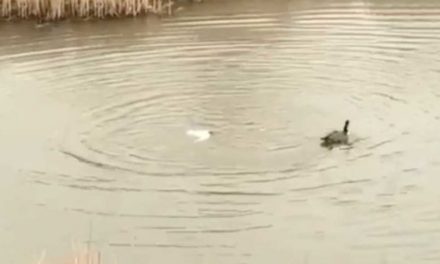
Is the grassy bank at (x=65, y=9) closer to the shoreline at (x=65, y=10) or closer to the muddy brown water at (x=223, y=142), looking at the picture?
the shoreline at (x=65, y=10)

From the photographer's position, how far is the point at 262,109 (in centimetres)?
641

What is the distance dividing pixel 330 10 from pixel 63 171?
3.49 meters

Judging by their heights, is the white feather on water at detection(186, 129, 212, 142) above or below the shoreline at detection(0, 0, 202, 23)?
below

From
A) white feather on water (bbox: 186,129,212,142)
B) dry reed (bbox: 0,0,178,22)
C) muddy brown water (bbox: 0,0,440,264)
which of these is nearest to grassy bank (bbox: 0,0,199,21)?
dry reed (bbox: 0,0,178,22)

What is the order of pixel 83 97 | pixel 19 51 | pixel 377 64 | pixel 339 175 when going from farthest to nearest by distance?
pixel 19 51
pixel 377 64
pixel 83 97
pixel 339 175

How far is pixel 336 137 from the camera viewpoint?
233 inches

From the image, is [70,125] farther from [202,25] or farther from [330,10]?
[330,10]

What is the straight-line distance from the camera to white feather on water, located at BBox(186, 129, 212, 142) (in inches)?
236

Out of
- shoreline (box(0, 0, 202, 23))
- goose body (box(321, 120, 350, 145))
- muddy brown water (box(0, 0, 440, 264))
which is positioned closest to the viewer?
muddy brown water (box(0, 0, 440, 264))

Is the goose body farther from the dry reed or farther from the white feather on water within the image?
the dry reed

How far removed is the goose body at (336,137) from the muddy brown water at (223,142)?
0.19ft

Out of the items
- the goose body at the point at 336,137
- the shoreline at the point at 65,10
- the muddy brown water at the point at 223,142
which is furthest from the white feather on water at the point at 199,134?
the shoreline at the point at 65,10

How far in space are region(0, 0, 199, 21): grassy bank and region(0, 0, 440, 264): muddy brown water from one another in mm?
222

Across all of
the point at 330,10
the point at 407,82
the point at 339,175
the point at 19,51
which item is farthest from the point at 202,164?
the point at 330,10
